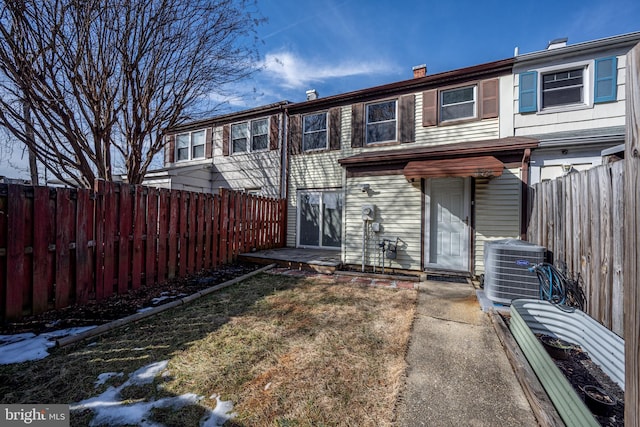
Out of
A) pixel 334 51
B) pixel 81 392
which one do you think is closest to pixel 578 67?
pixel 334 51

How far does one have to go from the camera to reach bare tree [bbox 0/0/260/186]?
480cm

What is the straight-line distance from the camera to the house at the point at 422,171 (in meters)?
5.79

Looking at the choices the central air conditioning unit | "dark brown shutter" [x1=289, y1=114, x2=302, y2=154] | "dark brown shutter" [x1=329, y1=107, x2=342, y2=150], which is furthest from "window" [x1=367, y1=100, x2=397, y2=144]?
the central air conditioning unit

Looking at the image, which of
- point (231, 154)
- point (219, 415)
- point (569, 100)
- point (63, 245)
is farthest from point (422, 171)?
point (231, 154)

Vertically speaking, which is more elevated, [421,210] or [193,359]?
[421,210]

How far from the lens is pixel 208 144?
1167 cm

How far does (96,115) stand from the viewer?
5.50m

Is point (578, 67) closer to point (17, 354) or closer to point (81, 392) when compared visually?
point (81, 392)

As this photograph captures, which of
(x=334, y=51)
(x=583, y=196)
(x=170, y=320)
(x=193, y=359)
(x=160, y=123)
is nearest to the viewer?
(x=193, y=359)

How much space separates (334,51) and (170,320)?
28.6 ft

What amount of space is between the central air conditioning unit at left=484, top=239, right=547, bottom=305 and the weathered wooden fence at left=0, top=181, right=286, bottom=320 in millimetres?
5903

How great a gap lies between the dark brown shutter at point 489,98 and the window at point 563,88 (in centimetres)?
104

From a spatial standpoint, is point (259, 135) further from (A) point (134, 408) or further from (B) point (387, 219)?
(A) point (134, 408)

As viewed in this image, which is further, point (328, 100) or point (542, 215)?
point (328, 100)
